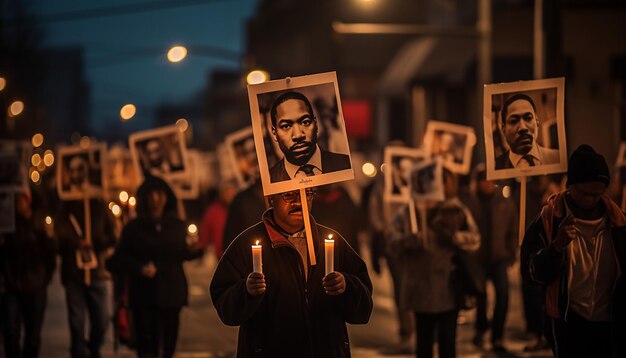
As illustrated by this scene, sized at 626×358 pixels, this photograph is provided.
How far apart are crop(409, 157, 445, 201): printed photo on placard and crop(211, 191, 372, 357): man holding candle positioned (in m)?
4.84

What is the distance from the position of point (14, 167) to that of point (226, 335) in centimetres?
398

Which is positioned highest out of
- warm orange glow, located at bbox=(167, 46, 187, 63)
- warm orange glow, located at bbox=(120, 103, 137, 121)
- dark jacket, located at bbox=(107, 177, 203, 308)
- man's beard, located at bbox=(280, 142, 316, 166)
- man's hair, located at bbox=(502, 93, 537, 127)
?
warm orange glow, located at bbox=(167, 46, 187, 63)

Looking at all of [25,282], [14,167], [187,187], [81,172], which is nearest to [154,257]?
[25,282]

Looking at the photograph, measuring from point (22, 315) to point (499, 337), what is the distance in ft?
16.5

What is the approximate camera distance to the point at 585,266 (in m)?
7.90

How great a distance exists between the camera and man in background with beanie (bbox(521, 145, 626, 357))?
7.80 metres

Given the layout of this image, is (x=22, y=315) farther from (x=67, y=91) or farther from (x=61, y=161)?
(x=67, y=91)

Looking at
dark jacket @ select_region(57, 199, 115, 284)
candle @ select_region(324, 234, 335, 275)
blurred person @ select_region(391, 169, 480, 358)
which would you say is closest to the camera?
candle @ select_region(324, 234, 335, 275)

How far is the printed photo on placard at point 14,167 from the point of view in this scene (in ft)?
42.6

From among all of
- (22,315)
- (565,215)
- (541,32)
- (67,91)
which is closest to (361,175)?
(541,32)

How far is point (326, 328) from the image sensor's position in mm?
7074

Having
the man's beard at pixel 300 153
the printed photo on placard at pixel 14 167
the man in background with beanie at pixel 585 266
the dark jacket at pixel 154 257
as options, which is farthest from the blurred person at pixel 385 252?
the man's beard at pixel 300 153

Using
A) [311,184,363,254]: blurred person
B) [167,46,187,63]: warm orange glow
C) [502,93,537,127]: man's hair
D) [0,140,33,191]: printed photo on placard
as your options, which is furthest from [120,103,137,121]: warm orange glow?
[502,93,537,127]: man's hair

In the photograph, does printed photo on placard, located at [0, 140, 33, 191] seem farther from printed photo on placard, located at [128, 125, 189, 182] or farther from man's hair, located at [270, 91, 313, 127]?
man's hair, located at [270, 91, 313, 127]
